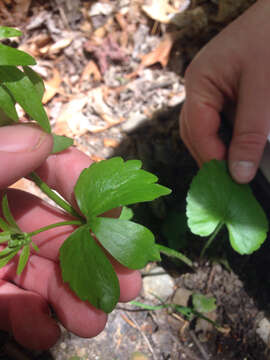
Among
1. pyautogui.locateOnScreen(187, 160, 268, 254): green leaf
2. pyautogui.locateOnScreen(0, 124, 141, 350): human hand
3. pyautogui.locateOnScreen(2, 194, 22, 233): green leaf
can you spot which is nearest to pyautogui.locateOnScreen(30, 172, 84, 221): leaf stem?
pyautogui.locateOnScreen(0, 124, 141, 350): human hand

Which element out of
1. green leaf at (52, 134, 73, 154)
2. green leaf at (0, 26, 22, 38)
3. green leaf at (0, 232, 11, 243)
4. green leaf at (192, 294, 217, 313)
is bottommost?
green leaf at (192, 294, 217, 313)

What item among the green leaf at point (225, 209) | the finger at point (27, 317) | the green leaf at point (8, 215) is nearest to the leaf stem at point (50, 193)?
the green leaf at point (8, 215)

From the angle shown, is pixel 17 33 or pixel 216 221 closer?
pixel 17 33

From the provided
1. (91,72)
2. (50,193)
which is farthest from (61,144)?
(91,72)

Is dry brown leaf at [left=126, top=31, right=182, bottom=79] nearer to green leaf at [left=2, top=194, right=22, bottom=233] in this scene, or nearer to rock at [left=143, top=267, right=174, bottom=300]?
rock at [left=143, top=267, right=174, bottom=300]

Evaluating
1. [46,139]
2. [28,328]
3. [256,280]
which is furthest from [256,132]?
[28,328]

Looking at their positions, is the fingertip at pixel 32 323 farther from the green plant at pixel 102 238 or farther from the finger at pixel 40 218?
the green plant at pixel 102 238

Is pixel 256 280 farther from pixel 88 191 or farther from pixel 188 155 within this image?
pixel 88 191
